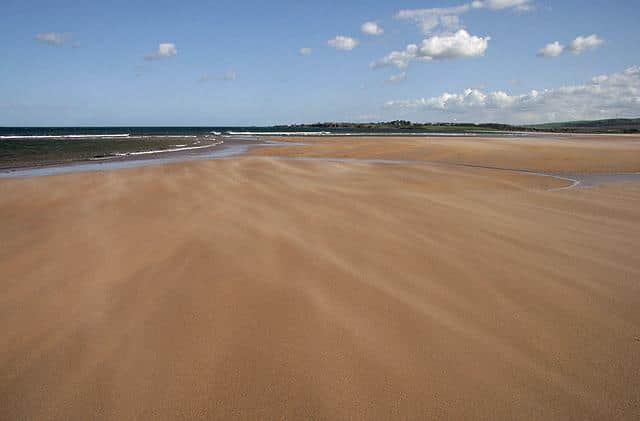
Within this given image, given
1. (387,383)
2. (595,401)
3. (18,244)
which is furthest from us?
(18,244)

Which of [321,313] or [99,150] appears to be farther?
→ [99,150]

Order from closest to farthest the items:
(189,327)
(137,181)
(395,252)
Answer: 1. (189,327)
2. (395,252)
3. (137,181)

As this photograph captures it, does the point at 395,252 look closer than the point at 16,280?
No

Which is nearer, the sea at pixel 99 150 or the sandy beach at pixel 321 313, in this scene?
the sandy beach at pixel 321 313

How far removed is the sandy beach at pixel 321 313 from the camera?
8.45 feet

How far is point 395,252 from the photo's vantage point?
17.0ft

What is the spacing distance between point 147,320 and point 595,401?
3346mm

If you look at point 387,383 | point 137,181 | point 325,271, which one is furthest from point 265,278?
point 137,181

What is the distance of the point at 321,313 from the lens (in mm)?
3621

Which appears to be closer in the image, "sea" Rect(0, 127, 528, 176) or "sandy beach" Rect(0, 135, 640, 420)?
"sandy beach" Rect(0, 135, 640, 420)

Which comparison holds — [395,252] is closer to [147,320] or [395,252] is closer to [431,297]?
[431,297]

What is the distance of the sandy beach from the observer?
2574mm

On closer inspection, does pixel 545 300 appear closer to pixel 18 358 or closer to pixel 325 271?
pixel 325 271

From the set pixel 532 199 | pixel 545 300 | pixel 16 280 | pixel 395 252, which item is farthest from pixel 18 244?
pixel 532 199
